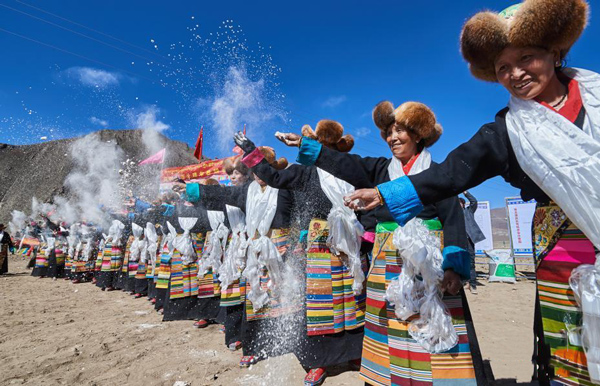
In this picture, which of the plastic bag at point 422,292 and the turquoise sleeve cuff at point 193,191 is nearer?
the plastic bag at point 422,292

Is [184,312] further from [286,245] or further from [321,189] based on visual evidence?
[321,189]

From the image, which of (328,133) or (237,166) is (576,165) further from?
(237,166)

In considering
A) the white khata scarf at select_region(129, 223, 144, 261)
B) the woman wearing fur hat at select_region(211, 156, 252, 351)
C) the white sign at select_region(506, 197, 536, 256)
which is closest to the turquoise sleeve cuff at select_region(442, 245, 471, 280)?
the woman wearing fur hat at select_region(211, 156, 252, 351)

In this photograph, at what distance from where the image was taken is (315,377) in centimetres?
313

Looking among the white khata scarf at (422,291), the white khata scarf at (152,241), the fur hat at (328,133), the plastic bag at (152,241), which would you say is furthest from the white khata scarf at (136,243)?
the white khata scarf at (422,291)

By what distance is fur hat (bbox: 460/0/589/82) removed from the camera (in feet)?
4.21

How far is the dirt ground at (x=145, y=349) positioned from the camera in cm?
337

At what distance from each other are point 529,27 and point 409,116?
977 mm

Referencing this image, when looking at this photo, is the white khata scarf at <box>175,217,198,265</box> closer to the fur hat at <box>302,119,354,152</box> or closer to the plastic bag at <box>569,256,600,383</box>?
the fur hat at <box>302,119,354,152</box>

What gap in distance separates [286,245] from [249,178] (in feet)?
4.10

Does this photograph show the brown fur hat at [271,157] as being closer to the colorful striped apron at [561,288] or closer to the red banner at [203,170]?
the colorful striped apron at [561,288]

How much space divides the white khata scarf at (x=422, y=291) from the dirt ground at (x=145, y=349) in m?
1.77

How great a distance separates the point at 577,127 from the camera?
1.15 meters

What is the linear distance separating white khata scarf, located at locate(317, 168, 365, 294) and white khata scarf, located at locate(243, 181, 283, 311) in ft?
2.53
